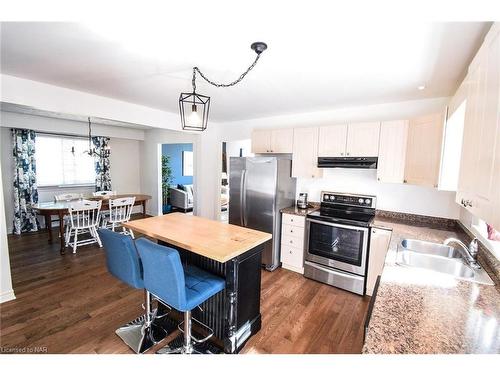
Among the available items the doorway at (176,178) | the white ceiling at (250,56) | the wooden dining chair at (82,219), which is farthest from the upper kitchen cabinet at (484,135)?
the doorway at (176,178)

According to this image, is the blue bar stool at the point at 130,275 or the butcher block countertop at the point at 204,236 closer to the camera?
the butcher block countertop at the point at 204,236

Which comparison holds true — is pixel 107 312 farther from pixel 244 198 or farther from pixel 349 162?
pixel 349 162

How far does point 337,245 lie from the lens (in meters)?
2.93

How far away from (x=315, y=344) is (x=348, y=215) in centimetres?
172

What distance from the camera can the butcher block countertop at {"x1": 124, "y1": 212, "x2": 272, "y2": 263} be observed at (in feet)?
5.31

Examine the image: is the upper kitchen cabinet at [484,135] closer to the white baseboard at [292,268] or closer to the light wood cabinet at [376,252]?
the light wood cabinet at [376,252]

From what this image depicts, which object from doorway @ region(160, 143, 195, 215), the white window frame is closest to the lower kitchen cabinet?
doorway @ region(160, 143, 195, 215)

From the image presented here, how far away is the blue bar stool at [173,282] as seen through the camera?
1.47 meters

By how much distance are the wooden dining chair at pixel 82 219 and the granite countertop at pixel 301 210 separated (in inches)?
129

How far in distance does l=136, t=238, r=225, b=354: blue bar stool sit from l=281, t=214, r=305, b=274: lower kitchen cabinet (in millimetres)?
1679

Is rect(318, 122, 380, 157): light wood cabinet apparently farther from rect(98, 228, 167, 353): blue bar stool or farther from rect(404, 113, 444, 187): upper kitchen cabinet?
rect(98, 228, 167, 353): blue bar stool

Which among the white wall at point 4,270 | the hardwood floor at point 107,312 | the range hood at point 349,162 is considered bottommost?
the hardwood floor at point 107,312

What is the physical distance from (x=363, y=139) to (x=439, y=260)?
5.30 ft

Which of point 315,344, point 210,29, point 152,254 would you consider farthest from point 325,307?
point 210,29
